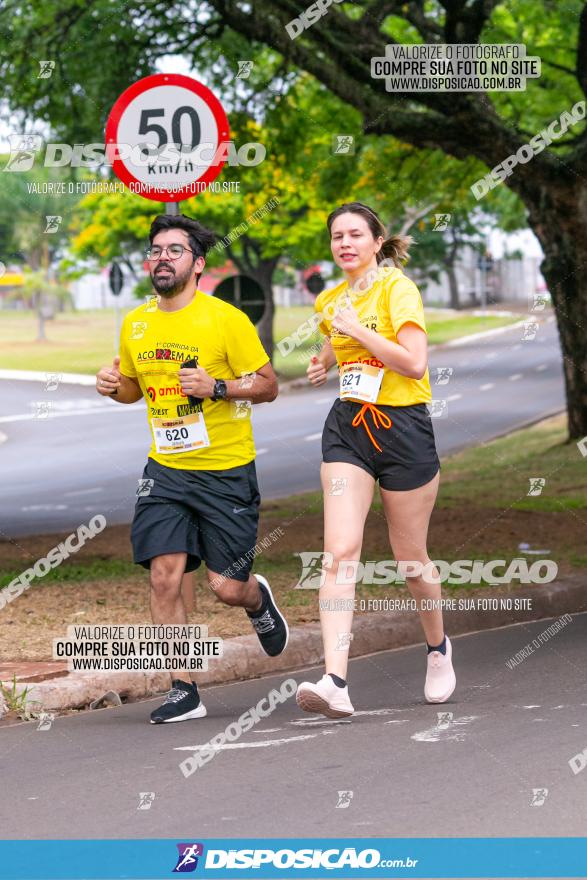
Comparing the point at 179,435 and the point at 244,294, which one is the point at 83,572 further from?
the point at 179,435

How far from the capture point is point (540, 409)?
105ft

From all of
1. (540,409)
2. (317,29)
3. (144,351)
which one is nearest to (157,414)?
(144,351)

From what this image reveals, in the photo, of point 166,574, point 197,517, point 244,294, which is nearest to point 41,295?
point 244,294

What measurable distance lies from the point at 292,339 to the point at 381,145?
13.0 metres

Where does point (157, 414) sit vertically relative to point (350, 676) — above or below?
above

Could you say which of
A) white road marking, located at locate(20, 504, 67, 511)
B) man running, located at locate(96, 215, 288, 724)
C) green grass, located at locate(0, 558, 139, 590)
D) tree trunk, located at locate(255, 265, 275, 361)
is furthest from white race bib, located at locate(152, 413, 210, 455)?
tree trunk, located at locate(255, 265, 275, 361)

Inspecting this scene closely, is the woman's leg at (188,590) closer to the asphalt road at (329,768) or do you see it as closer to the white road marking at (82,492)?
the asphalt road at (329,768)

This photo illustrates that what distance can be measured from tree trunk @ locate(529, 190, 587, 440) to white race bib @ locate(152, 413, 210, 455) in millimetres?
11469

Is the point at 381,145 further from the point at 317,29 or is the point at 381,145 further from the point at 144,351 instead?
the point at 144,351

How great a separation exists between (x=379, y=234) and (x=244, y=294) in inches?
241

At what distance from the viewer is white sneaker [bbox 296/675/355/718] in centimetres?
623

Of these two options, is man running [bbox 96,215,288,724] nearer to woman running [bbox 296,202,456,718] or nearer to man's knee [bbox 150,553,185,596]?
man's knee [bbox 150,553,185,596]

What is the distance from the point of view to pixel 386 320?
6539 mm

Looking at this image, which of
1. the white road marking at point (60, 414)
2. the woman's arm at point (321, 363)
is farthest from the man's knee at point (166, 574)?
the white road marking at point (60, 414)
